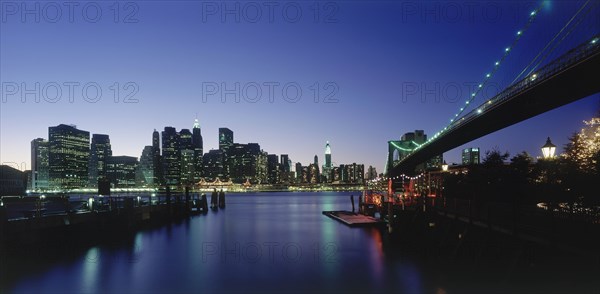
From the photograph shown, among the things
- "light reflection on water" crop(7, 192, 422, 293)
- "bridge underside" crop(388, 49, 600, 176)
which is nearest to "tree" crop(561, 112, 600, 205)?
"bridge underside" crop(388, 49, 600, 176)

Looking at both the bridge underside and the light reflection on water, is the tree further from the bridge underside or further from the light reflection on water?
the light reflection on water

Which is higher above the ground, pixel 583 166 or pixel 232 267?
pixel 583 166

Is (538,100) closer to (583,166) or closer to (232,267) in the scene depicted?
(583,166)

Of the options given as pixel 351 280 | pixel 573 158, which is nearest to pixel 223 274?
pixel 351 280

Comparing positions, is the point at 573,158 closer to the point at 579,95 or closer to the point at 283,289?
the point at 579,95

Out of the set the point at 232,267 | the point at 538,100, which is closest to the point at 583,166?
the point at 538,100

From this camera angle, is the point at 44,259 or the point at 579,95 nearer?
the point at 44,259
